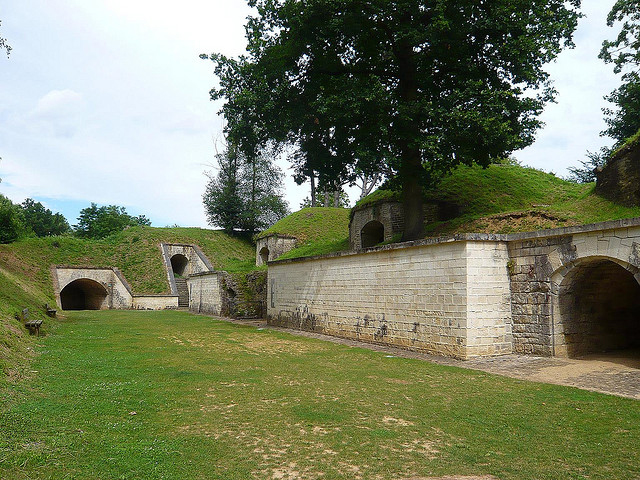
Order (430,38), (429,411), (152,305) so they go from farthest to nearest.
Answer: (152,305) → (430,38) → (429,411)

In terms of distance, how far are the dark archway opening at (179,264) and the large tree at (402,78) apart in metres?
25.0

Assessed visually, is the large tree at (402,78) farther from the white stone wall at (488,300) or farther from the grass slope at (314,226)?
the grass slope at (314,226)

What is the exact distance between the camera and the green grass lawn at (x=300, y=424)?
4020mm

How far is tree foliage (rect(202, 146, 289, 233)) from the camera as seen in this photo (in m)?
42.1

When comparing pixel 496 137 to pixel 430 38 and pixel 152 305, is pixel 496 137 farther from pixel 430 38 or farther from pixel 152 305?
pixel 152 305

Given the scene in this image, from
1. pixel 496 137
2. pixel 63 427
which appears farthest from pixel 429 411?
pixel 496 137

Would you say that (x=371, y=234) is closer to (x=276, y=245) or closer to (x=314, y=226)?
(x=276, y=245)

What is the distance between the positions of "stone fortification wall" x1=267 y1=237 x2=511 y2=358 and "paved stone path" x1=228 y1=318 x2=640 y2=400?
0.49 meters

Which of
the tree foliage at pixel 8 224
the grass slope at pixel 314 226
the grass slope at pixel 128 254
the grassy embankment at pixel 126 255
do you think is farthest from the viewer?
the grass slope at pixel 314 226

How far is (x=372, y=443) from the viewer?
184 inches

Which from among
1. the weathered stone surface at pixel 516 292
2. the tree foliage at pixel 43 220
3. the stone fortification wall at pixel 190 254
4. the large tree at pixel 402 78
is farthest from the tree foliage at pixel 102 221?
the weathered stone surface at pixel 516 292

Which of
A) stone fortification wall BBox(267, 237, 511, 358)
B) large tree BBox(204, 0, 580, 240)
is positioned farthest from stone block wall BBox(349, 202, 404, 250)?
stone fortification wall BBox(267, 237, 511, 358)

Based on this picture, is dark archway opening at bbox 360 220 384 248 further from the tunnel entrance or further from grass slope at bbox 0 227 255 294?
the tunnel entrance

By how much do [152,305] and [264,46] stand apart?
69.8ft
